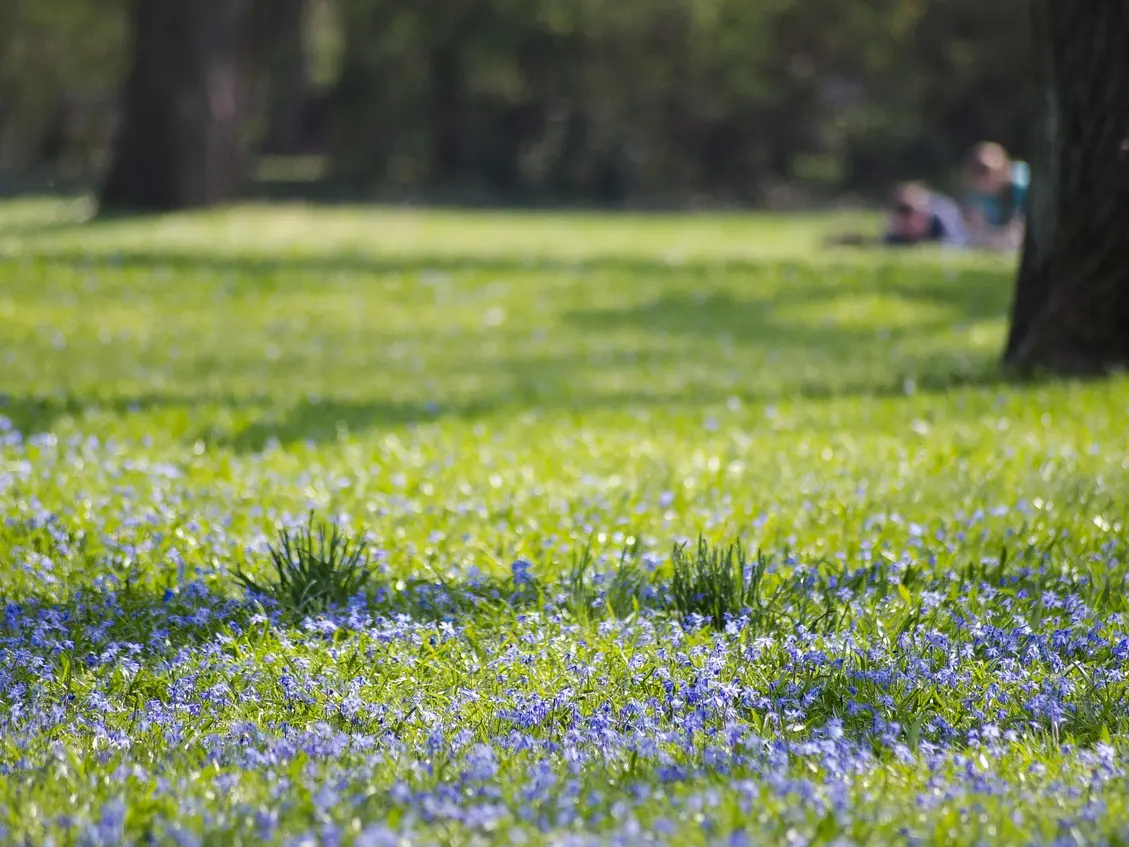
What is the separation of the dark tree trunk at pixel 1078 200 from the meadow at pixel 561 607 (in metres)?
0.41

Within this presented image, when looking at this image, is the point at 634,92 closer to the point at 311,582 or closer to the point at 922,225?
the point at 922,225

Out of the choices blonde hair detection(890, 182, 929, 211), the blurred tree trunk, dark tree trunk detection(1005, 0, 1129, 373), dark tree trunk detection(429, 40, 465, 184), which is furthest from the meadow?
the blurred tree trunk

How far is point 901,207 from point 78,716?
17.4 m

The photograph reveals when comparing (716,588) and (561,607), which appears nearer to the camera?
(716,588)

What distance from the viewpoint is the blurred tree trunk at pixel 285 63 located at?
37.2 metres

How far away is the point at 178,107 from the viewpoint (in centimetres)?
2034

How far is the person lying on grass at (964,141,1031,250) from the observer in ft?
64.6

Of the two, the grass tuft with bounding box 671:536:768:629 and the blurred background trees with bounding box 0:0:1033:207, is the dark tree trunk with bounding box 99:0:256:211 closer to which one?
the blurred background trees with bounding box 0:0:1033:207

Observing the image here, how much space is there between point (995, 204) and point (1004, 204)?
9.6 inches

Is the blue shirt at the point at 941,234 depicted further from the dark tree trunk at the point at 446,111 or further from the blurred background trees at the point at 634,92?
the dark tree trunk at the point at 446,111

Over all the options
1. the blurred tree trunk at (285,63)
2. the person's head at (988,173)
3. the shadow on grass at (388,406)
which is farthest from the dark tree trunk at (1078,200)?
the blurred tree trunk at (285,63)

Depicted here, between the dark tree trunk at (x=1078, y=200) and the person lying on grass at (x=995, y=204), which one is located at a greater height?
the dark tree trunk at (x=1078, y=200)

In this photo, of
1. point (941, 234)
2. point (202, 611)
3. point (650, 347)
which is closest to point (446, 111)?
point (941, 234)

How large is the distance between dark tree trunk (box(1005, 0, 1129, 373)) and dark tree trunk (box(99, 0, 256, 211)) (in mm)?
14425
